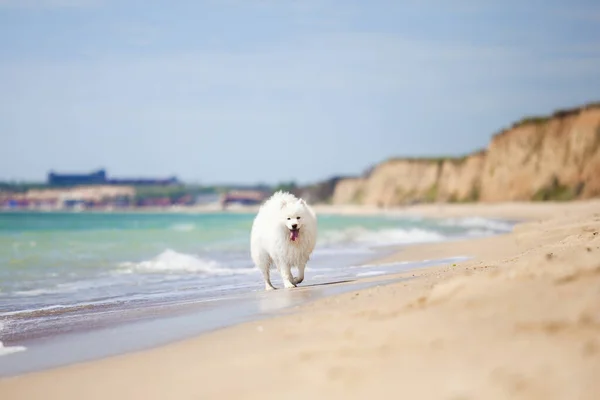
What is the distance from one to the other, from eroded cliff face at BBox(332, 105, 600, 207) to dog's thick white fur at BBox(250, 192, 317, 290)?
2349 inches

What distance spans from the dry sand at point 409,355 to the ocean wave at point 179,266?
31.1 feet

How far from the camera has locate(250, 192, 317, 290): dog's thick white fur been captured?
10938 millimetres

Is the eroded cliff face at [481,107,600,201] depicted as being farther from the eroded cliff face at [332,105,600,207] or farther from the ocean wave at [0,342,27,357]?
the ocean wave at [0,342,27,357]

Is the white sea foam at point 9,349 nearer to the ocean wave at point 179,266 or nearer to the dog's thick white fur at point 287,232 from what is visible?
the dog's thick white fur at point 287,232

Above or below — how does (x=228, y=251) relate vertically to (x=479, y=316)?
below

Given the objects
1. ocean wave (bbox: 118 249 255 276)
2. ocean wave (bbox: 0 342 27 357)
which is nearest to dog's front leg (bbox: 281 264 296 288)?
ocean wave (bbox: 118 249 255 276)

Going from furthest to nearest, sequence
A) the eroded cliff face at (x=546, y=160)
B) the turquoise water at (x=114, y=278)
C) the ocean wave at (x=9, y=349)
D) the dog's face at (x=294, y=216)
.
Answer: the eroded cliff face at (x=546, y=160)
the dog's face at (x=294, y=216)
the turquoise water at (x=114, y=278)
the ocean wave at (x=9, y=349)

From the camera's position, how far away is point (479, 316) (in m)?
4.77

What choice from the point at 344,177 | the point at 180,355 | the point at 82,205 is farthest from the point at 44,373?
the point at 82,205

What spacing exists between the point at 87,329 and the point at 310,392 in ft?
14.6

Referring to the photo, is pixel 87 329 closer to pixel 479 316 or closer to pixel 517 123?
pixel 479 316

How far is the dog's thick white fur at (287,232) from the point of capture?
1094 centimetres

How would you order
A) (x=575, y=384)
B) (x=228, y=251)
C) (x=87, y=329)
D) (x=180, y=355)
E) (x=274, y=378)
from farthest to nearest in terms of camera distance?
(x=228, y=251) → (x=87, y=329) → (x=180, y=355) → (x=274, y=378) → (x=575, y=384)

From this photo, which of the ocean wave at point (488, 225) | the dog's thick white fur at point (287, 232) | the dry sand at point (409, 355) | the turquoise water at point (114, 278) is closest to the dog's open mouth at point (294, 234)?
the dog's thick white fur at point (287, 232)
